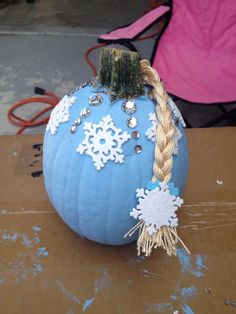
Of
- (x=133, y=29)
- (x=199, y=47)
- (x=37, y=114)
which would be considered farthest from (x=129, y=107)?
(x=37, y=114)

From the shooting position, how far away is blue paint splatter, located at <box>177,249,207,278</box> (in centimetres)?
80

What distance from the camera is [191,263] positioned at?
2.68ft

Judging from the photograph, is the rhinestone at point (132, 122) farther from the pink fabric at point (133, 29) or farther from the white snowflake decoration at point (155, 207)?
the pink fabric at point (133, 29)

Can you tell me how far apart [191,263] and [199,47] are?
4.29 feet

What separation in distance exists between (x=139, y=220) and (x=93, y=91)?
282 millimetres

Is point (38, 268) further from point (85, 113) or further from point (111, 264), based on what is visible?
point (85, 113)

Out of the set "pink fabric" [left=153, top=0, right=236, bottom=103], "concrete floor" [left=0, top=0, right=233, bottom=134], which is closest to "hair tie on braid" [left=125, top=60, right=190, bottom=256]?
"pink fabric" [left=153, top=0, right=236, bottom=103]

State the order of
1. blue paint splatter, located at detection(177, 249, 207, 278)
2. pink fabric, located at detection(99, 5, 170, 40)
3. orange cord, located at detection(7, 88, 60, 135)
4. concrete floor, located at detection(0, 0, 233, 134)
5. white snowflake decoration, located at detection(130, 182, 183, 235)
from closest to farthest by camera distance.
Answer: white snowflake decoration, located at detection(130, 182, 183, 235) → blue paint splatter, located at detection(177, 249, 207, 278) → pink fabric, located at detection(99, 5, 170, 40) → orange cord, located at detection(7, 88, 60, 135) → concrete floor, located at detection(0, 0, 233, 134)

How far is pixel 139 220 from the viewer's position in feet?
2.35

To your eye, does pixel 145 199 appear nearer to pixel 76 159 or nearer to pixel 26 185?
pixel 76 159

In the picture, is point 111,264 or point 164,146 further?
point 111,264

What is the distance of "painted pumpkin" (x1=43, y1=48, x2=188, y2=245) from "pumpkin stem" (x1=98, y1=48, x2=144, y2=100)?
0.02m

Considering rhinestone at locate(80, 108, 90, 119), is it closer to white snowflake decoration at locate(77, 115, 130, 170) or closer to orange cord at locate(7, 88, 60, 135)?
white snowflake decoration at locate(77, 115, 130, 170)

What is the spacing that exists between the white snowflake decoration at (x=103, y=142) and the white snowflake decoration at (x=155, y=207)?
0.28ft
